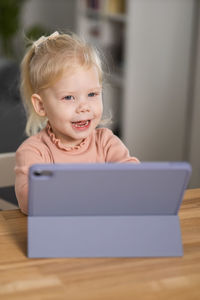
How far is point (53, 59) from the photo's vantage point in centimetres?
131

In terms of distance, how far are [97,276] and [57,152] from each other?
16.7 inches

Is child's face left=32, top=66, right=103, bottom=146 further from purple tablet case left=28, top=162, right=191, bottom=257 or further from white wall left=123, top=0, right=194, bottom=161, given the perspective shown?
white wall left=123, top=0, right=194, bottom=161

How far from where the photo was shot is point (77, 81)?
1.27 m

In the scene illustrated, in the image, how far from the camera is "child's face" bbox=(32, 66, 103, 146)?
1.27 meters

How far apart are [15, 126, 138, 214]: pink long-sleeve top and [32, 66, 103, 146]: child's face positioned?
0.05 m

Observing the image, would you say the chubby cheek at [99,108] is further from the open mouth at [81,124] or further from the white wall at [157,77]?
the white wall at [157,77]

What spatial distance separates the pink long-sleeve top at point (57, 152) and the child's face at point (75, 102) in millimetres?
48

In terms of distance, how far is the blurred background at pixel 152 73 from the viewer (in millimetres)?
3775

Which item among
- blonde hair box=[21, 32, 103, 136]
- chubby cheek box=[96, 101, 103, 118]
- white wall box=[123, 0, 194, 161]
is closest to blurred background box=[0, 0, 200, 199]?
white wall box=[123, 0, 194, 161]

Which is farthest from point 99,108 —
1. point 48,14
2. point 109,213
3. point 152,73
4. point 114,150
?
point 48,14

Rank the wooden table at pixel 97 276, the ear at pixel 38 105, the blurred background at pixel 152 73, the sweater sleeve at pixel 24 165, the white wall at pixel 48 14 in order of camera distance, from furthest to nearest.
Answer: the white wall at pixel 48 14 < the blurred background at pixel 152 73 < the ear at pixel 38 105 < the sweater sleeve at pixel 24 165 < the wooden table at pixel 97 276

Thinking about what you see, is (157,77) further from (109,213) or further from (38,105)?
(109,213)

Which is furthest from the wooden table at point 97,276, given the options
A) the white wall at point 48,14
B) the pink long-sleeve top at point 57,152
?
the white wall at point 48,14

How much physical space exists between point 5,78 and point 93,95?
2685 mm
